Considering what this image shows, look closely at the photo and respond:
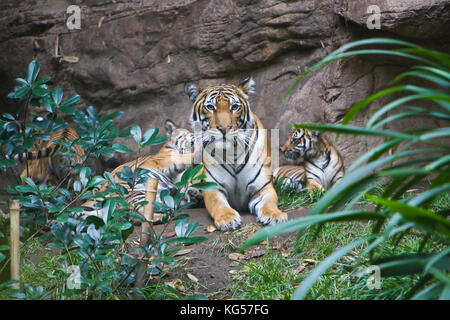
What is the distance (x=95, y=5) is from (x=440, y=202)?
5.13m

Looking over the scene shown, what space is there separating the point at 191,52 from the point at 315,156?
2.19m

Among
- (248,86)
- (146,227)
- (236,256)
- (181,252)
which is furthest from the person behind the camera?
(248,86)

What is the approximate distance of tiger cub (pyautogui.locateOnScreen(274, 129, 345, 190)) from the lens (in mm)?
5945

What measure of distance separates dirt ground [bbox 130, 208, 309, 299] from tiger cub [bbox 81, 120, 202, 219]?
3.04 feet

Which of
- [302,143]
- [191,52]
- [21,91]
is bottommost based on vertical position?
[21,91]

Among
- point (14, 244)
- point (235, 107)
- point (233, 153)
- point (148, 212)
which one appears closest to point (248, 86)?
point (235, 107)

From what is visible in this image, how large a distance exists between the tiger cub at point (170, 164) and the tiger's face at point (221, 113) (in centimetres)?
67

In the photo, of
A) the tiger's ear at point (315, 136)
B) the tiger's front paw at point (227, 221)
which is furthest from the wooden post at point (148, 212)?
the tiger's ear at point (315, 136)

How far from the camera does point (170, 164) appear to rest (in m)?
5.96

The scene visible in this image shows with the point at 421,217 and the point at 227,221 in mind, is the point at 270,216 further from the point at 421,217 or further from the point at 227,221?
the point at 421,217

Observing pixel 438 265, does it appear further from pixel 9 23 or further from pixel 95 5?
pixel 9 23
